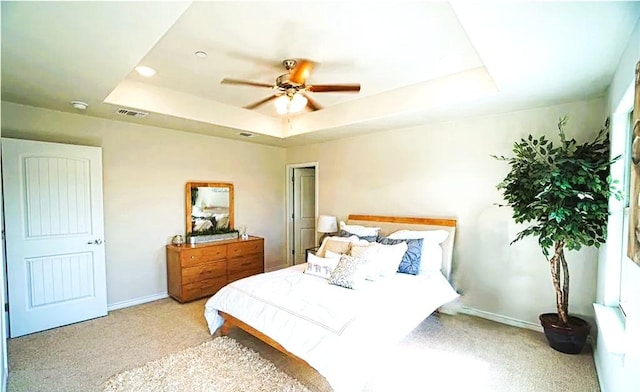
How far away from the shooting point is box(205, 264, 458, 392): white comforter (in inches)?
80.9

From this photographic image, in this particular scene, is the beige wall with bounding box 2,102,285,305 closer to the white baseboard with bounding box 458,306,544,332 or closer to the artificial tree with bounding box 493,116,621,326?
the white baseboard with bounding box 458,306,544,332

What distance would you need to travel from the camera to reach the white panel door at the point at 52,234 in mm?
3131

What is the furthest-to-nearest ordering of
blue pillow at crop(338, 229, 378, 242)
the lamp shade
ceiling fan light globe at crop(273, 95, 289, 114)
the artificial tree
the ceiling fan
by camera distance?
the lamp shade
blue pillow at crop(338, 229, 378, 242)
ceiling fan light globe at crop(273, 95, 289, 114)
the ceiling fan
the artificial tree

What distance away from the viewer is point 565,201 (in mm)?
2582

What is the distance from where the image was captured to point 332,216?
500cm

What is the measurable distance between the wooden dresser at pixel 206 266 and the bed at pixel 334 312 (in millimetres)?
1165

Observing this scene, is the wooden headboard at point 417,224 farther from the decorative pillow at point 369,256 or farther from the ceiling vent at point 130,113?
the ceiling vent at point 130,113

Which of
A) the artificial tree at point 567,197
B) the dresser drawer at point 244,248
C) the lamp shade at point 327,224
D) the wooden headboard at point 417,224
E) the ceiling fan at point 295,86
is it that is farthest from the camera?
the lamp shade at point 327,224

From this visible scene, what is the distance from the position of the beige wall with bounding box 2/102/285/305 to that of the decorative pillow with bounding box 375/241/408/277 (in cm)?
279

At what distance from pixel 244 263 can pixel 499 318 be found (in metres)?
3.46

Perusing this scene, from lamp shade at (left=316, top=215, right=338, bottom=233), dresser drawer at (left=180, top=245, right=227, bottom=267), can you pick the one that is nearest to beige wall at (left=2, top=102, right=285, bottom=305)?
dresser drawer at (left=180, top=245, right=227, bottom=267)

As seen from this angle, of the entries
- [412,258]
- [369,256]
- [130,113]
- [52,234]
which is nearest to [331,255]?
[369,256]

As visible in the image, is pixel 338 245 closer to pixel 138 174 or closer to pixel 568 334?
pixel 568 334

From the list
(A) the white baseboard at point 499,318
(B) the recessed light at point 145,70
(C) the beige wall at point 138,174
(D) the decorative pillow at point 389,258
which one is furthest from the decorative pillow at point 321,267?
(B) the recessed light at point 145,70
